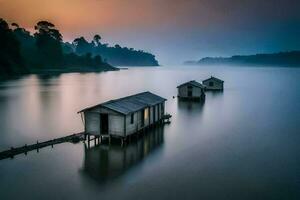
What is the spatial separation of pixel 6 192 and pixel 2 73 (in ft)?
425

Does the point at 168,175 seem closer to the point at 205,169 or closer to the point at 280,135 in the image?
the point at 205,169

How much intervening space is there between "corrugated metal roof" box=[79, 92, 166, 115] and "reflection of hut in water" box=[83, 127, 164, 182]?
408cm

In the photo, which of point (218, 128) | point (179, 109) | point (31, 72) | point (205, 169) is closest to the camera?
point (205, 169)

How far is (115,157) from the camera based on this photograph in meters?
33.6

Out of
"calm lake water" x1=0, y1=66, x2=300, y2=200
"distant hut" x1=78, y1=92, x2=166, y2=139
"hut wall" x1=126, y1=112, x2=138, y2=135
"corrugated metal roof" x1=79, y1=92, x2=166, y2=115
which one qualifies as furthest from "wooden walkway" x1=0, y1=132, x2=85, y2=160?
"hut wall" x1=126, y1=112, x2=138, y2=135

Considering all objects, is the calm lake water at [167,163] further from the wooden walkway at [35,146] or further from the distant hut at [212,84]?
the distant hut at [212,84]

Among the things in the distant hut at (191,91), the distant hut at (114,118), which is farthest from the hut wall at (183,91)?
the distant hut at (114,118)

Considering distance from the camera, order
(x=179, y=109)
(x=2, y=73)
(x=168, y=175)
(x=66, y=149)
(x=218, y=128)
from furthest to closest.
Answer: (x=2, y=73) < (x=179, y=109) < (x=218, y=128) < (x=66, y=149) < (x=168, y=175)

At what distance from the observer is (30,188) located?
25.4 metres

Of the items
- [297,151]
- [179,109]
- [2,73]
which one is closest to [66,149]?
[297,151]

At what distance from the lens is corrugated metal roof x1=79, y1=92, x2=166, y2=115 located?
36188mm

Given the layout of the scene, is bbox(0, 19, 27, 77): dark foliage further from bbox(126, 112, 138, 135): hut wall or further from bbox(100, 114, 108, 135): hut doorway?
bbox(126, 112, 138, 135): hut wall

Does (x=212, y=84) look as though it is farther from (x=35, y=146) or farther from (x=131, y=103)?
(x=35, y=146)

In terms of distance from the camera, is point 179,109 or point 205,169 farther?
point 179,109
